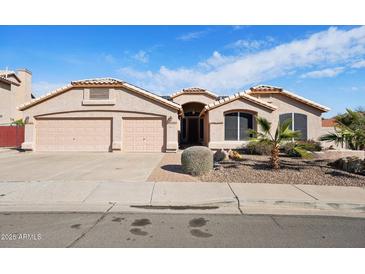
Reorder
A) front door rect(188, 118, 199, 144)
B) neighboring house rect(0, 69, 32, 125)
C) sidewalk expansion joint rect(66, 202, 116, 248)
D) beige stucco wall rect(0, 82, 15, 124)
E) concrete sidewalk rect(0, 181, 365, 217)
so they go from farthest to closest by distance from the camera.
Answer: front door rect(188, 118, 199, 144), neighboring house rect(0, 69, 32, 125), beige stucco wall rect(0, 82, 15, 124), concrete sidewalk rect(0, 181, 365, 217), sidewalk expansion joint rect(66, 202, 116, 248)

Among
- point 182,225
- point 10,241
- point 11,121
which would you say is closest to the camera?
point 10,241

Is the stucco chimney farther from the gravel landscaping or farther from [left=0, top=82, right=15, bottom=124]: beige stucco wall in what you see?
the gravel landscaping

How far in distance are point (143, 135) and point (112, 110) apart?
258cm

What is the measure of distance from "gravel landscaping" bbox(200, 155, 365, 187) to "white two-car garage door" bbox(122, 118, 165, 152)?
24.1ft

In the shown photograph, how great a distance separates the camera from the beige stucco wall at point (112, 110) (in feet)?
53.7

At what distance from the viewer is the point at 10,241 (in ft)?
13.0

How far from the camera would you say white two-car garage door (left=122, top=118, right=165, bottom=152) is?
16453 millimetres

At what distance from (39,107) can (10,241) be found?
48.8ft

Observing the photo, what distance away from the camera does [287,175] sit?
28.3 ft

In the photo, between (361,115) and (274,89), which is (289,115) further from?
(361,115)

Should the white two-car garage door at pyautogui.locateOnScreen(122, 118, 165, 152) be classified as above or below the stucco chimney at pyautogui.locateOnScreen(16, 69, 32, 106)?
below

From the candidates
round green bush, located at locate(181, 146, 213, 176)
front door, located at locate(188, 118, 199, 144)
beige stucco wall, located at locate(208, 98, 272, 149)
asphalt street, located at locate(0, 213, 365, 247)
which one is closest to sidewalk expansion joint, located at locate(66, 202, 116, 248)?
asphalt street, located at locate(0, 213, 365, 247)

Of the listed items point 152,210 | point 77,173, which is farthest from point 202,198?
point 77,173

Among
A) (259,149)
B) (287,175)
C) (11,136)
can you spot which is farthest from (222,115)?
(11,136)
